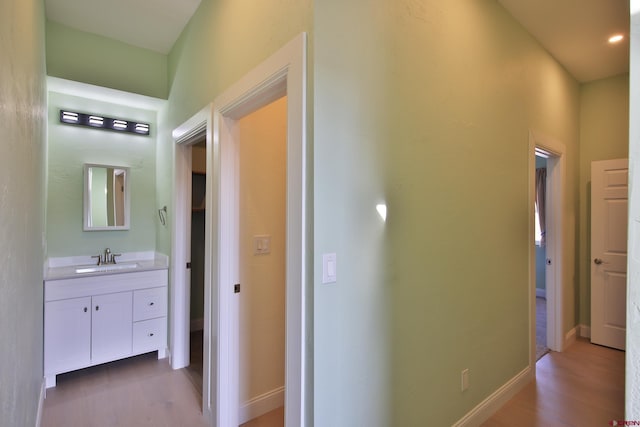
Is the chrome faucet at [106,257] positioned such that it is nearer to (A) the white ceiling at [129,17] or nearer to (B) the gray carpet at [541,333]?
(A) the white ceiling at [129,17]

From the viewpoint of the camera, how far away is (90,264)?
301cm

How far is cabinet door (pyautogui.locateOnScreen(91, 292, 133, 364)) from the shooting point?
262cm

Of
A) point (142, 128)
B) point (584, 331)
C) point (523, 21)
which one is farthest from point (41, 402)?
point (584, 331)

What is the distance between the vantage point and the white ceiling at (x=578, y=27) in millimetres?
2313

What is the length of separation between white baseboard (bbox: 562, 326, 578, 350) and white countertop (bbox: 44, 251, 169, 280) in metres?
4.10

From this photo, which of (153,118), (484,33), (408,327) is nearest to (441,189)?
(408,327)

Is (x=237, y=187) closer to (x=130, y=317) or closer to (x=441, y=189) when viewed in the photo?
(x=441, y=189)

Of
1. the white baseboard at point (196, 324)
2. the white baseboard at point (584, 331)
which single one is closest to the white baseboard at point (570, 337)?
the white baseboard at point (584, 331)

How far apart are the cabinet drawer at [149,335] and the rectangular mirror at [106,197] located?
100cm

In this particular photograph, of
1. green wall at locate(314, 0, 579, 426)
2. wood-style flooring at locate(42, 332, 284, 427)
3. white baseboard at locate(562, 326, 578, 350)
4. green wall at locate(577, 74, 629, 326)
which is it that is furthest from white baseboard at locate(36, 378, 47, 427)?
green wall at locate(577, 74, 629, 326)

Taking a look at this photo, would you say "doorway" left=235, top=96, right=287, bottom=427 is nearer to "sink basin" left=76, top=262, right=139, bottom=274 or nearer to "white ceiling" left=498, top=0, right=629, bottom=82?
"sink basin" left=76, top=262, right=139, bottom=274

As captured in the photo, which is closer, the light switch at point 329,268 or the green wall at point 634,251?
the green wall at point 634,251

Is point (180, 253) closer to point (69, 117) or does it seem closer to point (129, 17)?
point (69, 117)

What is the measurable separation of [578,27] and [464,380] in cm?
286
